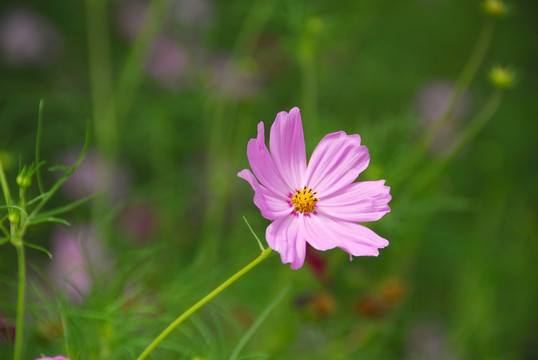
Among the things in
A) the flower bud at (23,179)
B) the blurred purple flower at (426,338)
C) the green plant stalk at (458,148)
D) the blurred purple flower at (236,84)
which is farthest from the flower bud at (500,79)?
the blurred purple flower at (426,338)

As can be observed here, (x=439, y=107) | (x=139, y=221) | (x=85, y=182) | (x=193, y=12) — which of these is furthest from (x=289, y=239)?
(x=439, y=107)

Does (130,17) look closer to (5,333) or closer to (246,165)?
(246,165)

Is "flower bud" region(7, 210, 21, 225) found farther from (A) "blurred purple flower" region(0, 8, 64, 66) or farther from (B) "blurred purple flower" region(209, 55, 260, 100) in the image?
(A) "blurred purple flower" region(0, 8, 64, 66)

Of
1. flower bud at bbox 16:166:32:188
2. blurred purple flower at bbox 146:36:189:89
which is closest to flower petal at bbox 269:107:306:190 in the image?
flower bud at bbox 16:166:32:188

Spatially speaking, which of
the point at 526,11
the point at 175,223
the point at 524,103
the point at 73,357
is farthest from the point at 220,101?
the point at 526,11

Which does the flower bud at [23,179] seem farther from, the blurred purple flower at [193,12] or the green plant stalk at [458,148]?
the blurred purple flower at [193,12]

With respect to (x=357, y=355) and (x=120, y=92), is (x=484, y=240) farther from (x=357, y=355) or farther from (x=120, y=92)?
(x=120, y=92)
